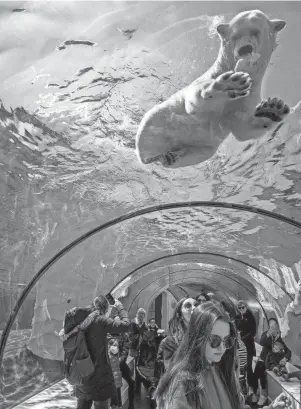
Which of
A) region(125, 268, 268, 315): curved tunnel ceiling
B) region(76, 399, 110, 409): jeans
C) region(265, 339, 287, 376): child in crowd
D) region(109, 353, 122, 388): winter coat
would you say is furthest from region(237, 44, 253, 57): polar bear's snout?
region(125, 268, 268, 315): curved tunnel ceiling

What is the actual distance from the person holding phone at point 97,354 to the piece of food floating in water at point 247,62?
119 inches

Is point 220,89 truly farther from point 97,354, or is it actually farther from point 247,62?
point 97,354

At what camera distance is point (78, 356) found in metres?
5.72

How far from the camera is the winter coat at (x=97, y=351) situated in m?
5.74

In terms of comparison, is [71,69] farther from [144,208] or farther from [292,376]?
[292,376]

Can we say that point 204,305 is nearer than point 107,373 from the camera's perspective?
Yes

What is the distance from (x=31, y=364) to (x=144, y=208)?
18.0 ft

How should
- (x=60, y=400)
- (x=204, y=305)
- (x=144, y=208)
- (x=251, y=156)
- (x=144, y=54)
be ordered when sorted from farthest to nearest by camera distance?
(x=144, y=208)
(x=60, y=400)
(x=251, y=156)
(x=144, y=54)
(x=204, y=305)

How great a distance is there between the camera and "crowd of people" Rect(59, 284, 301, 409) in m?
2.74

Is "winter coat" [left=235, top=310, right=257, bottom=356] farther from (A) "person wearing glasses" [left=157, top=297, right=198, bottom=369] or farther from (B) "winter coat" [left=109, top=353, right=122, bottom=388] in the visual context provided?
(A) "person wearing glasses" [left=157, top=297, right=198, bottom=369]

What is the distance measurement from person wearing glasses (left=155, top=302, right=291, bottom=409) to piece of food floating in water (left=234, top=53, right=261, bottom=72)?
2.49 m

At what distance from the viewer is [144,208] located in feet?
30.4

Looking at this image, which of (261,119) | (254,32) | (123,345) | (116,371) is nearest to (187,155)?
(261,119)

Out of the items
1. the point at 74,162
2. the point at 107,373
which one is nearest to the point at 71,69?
the point at 74,162
